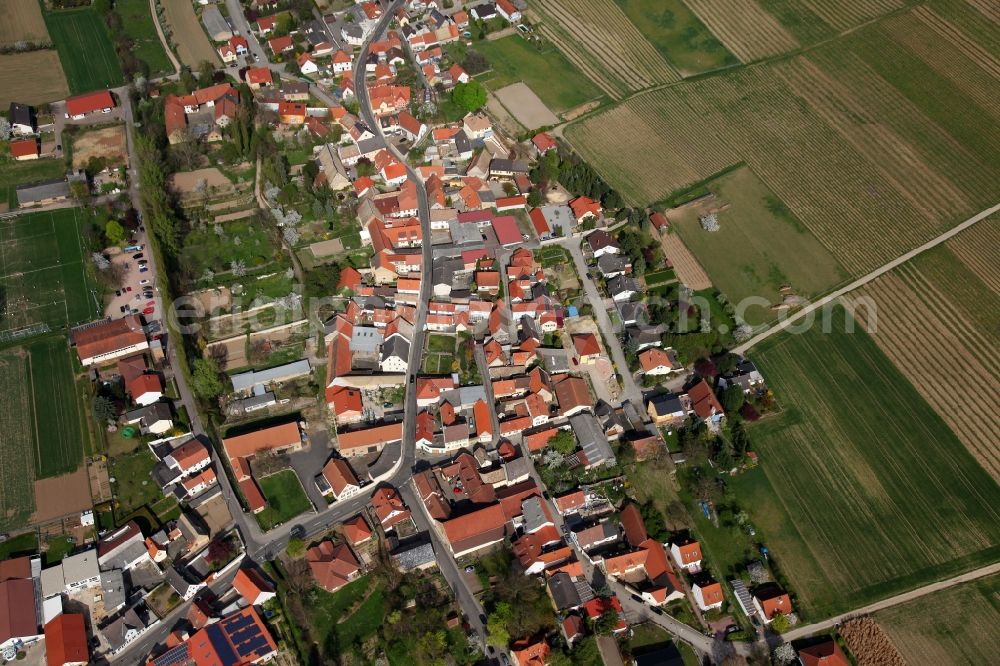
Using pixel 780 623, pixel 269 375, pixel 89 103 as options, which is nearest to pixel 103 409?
pixel 269 375

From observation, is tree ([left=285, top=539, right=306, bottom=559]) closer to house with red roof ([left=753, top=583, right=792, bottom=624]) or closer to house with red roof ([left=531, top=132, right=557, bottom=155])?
house with red roof ([left=753, top=583, right=792, bottom=624])

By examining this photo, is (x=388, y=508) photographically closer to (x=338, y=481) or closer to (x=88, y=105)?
(x=338, y=481)

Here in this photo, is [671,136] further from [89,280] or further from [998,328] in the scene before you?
[89,280]

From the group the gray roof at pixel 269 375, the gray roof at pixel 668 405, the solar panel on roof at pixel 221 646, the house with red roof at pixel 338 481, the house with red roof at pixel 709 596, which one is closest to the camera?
the solar panel on roof at pixel 221 646

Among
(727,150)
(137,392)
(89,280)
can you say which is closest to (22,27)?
(89,280)

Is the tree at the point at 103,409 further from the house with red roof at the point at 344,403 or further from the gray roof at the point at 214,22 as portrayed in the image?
the gray roof at the point at 214,22

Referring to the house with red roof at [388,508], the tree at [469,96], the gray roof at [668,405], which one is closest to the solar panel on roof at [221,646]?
the house with red roof at [388,508]

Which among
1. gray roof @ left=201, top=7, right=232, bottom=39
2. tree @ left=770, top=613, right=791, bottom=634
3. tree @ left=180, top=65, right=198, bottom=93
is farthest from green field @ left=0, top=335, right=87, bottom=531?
tree @ left=770, top=613, right=791, bottom=634

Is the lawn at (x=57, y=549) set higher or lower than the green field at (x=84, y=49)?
lower
